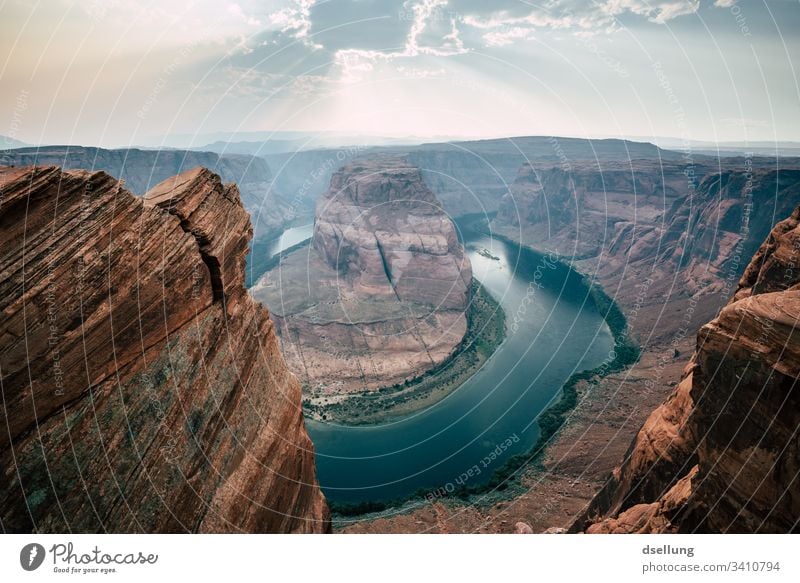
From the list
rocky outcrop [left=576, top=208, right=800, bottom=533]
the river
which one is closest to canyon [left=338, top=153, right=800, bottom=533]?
rocky outcrop [left=576, top=208, right=800, bottom=533]

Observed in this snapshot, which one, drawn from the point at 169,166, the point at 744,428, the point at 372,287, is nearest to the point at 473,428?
the point at 372,287

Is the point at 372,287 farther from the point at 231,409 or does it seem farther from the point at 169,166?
the point at 169,166

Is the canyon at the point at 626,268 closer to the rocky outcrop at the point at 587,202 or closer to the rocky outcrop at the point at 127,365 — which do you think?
the rocky outcrop at the point at 587,202

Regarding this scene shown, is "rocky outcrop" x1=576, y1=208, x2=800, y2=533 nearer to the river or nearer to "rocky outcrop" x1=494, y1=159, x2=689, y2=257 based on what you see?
the river

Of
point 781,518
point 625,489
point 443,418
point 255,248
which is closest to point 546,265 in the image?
point 443,418

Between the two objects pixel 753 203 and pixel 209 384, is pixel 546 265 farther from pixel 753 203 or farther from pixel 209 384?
pixel 209 384

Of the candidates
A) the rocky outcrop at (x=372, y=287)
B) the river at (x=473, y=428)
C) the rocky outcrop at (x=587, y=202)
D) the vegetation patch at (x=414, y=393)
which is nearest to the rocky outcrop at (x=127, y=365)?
the river at (x=473, y=428)

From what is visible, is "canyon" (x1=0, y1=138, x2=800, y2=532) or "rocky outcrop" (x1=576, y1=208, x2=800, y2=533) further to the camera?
"rocky outcrop" (x1=576, y1=208, x2=800, y2=533)
